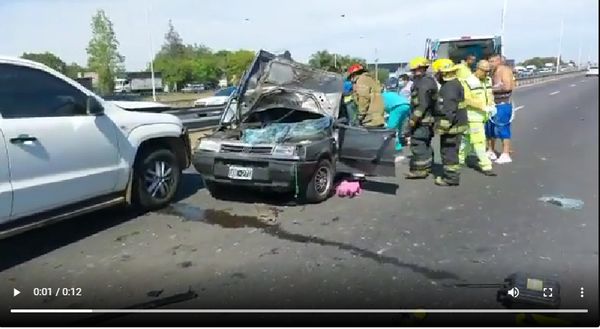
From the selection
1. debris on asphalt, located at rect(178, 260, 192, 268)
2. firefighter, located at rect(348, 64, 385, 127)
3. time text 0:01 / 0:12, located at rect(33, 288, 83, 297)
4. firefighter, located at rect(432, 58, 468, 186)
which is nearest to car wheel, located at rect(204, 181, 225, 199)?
debris on asphalt, located at rect(178, 260, 192, 268)

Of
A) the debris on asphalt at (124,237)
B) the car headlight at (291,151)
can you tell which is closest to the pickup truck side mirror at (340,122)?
the car headlight at (291,151)

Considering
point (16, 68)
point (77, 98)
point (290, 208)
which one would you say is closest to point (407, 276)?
point (290, 208)

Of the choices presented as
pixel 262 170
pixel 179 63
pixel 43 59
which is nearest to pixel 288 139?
pixel 262 170

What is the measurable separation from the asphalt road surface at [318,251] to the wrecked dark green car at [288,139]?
361mm

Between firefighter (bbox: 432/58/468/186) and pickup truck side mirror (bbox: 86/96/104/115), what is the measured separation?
421cm

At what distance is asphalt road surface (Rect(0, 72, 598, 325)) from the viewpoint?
3260mm

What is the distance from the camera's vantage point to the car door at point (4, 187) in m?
3.71

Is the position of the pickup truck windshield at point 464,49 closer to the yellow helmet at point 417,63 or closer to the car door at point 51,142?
the yellow helmet at point 417,63

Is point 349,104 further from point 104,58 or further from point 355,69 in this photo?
point 104,58

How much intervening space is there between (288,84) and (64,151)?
10.4 ft

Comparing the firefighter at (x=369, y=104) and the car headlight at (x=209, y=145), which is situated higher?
the firefighter at (x=369, y=104)

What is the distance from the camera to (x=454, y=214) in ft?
16.7

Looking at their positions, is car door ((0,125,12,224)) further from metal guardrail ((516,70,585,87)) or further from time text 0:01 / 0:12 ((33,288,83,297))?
metal guardrail ((516,70,585,87))

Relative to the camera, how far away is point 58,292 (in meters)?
3.46
